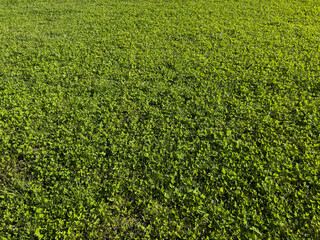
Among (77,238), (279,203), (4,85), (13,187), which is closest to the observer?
(77,238)

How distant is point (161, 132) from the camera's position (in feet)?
16.2

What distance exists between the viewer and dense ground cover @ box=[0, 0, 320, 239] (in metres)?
3.59

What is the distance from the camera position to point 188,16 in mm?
9633

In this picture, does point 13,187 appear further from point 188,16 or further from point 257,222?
point 188,16

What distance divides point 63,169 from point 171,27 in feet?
22.7

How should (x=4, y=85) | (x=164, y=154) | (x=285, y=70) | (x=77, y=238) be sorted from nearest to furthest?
(x=77, y=238) → (x=164, y=154) → (x=4, y=85) → (x=285, y=70)

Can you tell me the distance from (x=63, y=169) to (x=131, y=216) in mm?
1604

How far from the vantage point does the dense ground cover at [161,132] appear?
359 centimetres

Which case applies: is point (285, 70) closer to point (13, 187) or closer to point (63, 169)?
point (63, 169)

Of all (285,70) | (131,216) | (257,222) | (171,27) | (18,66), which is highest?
(171,27)

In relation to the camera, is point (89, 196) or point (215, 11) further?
point (215, 11)

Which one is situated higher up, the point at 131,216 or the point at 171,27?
the point at 171,27

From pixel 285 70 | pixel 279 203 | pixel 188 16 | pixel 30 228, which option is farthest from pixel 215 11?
pixel 30 228

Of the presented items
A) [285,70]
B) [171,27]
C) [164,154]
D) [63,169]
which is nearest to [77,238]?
[63,169]
